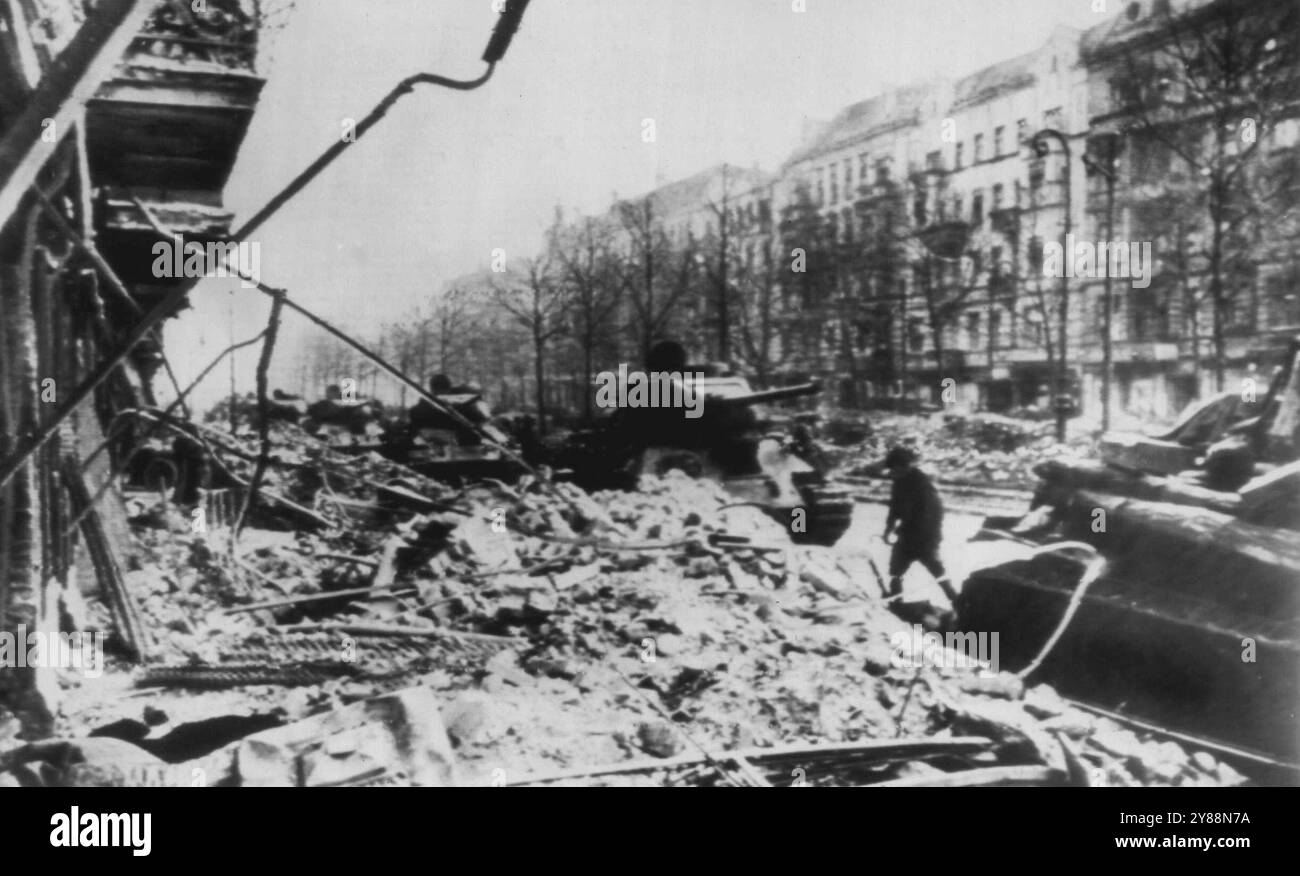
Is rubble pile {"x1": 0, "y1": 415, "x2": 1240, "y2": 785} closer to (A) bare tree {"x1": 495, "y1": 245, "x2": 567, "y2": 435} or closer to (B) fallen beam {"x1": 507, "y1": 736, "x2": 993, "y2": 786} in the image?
(B) fallen beam {"x1": 507, "y1": 736, "x2": 993, "y2": 786}

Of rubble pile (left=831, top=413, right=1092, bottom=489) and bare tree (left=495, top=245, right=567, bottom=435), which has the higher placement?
bare tree (left=495, top=245, right=567, bottom=435)

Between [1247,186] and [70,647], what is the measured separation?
5.29 meters

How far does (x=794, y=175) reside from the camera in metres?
5.05

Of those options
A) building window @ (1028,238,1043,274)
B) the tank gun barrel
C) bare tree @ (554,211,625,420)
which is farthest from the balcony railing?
building window @ (1028,238,1043,274)

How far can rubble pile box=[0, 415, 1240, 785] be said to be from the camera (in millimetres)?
2906

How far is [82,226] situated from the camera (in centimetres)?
335

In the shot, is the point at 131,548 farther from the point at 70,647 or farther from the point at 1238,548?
the point at 1238,548

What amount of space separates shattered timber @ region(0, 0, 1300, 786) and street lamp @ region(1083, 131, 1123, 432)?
33 centimetres

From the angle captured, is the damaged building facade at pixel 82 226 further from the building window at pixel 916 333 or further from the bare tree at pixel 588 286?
the building window at pixel 916 333

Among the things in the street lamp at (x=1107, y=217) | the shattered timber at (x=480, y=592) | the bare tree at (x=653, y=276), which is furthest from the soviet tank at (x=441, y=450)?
the street lamp at (x=1107, y=217)

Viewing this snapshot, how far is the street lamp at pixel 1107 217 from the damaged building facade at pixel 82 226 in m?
4.05

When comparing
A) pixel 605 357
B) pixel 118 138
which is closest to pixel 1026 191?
pixel 605 357
